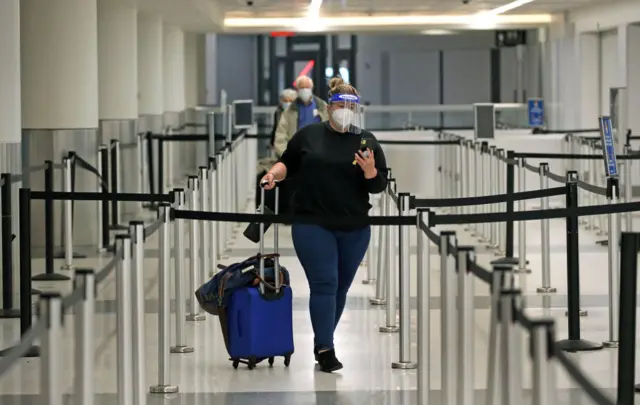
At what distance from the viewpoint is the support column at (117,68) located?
1752cm

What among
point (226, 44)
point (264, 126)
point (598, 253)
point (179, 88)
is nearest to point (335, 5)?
point (179, 88)

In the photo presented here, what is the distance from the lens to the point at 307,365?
29.5 feet

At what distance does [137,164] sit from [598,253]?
711cm

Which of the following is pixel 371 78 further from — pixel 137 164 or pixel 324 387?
pixel 324 387

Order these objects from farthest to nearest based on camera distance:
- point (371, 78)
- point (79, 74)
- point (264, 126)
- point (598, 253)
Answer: point (371, 78), point (264, 126), point (598, 253), point (79, 74)

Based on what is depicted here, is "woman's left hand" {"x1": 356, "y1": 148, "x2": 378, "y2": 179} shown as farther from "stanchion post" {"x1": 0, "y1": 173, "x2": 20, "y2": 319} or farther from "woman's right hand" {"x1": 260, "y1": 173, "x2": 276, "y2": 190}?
"stanchion post" {"x1": 0, "y1": 173, "x2": 20, "y2": 319}

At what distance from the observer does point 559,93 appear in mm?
25328

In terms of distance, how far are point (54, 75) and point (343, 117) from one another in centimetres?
609

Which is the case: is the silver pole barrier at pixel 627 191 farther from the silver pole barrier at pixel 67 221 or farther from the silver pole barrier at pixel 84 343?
the silver pole barrier at pixel 84 343

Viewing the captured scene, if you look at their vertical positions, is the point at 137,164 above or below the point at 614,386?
above

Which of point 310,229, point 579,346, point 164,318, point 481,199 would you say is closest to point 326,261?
point 310,229

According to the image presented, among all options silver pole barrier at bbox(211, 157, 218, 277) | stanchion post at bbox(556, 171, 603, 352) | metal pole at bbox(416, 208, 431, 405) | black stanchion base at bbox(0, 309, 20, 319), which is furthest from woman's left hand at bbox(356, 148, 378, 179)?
silver pole barrier at bbox(211, 157, 218, 277)

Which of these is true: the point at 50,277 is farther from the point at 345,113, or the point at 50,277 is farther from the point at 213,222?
the point at 345,113

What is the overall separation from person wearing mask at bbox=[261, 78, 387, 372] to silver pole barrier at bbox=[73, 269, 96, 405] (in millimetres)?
2769
